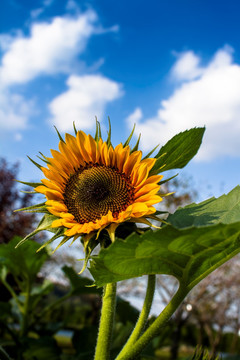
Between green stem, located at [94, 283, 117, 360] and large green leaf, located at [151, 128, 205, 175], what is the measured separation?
323mm

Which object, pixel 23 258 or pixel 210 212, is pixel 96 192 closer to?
pixel 210 212

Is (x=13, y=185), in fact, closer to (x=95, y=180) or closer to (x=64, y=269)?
(x=64, y=269)

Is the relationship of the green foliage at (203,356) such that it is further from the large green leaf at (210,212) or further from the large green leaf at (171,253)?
the large green leaf at (210,212)

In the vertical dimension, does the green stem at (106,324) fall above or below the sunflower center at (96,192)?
below

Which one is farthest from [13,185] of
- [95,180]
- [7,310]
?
[95,180]

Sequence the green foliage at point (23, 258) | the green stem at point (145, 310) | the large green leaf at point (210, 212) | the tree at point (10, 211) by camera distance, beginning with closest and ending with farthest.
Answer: the large green leaf at point (210, 212), the green stem at point (145, 310), the green foliage at point (23, 258), the tree at point (10, 211)

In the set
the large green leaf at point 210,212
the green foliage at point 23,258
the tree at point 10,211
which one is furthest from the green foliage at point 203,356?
the tree at point 10,211

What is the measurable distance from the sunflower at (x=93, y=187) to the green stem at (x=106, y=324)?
0.17 m

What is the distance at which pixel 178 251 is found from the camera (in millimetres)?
735

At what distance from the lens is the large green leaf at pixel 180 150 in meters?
0.98

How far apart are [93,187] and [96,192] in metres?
0.02

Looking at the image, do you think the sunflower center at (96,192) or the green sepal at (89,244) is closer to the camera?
the green sepal at (89,244)

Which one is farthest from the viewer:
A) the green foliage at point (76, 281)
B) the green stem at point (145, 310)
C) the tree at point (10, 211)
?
the tree at point (10, 211)

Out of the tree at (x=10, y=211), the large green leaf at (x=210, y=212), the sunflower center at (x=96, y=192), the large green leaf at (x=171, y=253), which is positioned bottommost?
the large green leaf at (x=171, y=253)
